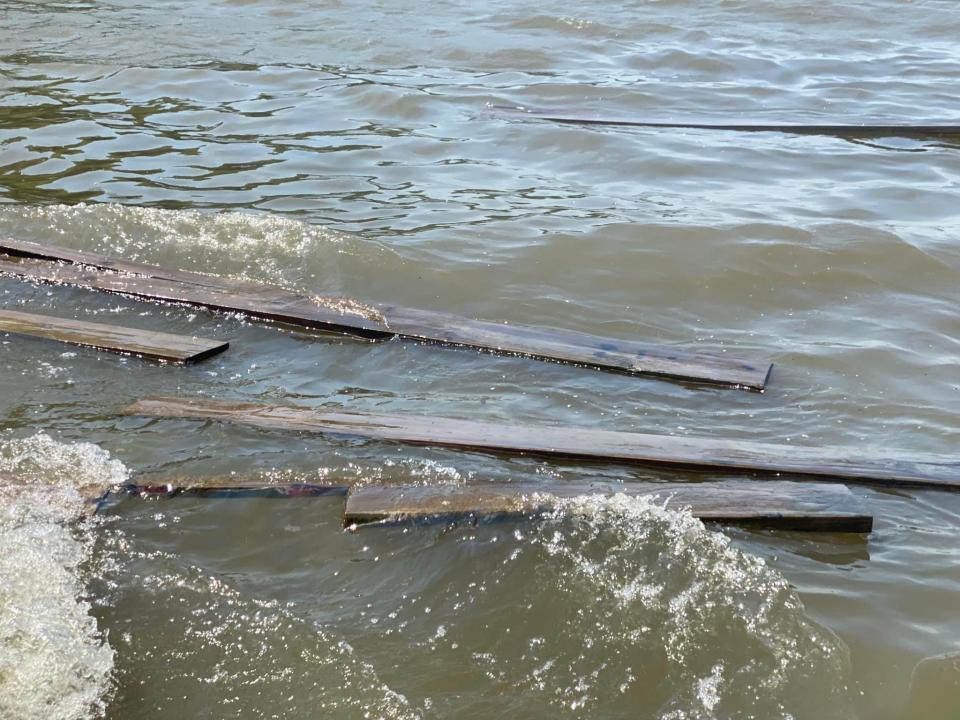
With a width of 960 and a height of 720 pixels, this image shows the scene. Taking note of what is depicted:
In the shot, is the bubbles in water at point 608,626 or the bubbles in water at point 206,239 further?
the bubbles in water at point 206,239

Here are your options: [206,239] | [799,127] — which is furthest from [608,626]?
[799,127]

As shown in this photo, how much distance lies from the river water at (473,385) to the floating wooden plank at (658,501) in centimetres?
8

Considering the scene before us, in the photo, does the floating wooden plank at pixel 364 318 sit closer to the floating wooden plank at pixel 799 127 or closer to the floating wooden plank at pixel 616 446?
the floating wooden plank at pixel 616 446

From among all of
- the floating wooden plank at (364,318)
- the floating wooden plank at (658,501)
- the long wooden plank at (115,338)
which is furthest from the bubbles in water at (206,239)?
the floating wooden plank at (658,501)

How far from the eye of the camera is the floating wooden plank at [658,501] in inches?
158

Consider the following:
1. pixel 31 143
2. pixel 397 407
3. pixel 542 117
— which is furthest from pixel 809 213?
pixel 31 143

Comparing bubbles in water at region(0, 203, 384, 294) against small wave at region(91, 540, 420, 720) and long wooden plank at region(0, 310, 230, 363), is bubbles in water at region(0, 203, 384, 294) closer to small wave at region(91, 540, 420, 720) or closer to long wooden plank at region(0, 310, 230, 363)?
long wooden plank at region(0, 310, 230, 363)

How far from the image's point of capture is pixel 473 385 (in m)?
5.41

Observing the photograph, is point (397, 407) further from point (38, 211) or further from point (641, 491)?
point (38, 211)

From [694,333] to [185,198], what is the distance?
14.1 ft

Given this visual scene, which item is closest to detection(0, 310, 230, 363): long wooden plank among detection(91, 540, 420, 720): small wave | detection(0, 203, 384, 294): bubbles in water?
detection(0, 203, 384, 294): bubbles in water

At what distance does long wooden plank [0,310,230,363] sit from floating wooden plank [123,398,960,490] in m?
0.69

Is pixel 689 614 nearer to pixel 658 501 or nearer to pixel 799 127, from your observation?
pixel 658 501

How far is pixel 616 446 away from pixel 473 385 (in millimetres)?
1090
